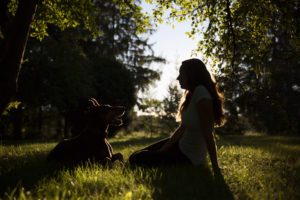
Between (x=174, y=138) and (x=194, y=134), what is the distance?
632 mm

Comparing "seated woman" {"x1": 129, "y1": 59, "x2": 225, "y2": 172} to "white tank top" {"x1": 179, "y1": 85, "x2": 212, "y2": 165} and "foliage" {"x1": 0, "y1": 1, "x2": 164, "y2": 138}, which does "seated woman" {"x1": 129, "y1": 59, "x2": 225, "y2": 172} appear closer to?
"white tank top" {"x1": 179, "y1": 85, "x2": 212, "y2": 165}

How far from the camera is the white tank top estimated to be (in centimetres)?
379

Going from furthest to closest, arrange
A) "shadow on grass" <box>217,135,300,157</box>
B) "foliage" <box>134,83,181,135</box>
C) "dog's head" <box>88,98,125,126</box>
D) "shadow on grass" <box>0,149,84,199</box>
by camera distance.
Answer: "foliage" <box>134,83,181,135</box>, "shadow on grass" <box>217,135,300,157</box>, "dog's head" <box>88,98,125,126</box>, "shadow on grass" <box>0,149,84,199</box>

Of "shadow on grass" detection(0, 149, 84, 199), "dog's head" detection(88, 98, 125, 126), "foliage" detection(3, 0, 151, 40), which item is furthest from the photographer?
"foliage" detection(3, 0, 151, 40)

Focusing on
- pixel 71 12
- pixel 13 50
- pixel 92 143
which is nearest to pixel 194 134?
pixel 92 143

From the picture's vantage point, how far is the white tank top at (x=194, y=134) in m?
3.79

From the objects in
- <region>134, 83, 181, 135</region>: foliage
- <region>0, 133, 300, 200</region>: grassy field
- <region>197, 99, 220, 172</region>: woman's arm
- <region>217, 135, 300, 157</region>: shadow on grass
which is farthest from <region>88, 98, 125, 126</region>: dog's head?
<region>134, 83, 181, 135</region>: foliage

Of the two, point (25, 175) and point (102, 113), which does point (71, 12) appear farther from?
point (25, 175)

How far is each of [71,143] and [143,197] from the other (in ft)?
8.98

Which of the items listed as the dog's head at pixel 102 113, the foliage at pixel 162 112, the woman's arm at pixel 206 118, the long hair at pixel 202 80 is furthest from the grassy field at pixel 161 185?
the foliage at pixel 162 112

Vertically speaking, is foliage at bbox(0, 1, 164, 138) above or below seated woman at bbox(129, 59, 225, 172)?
above

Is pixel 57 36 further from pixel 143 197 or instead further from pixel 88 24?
pixel 143 197

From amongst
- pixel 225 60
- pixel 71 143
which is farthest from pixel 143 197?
pixel 225 60

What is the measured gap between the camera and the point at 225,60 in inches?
234
